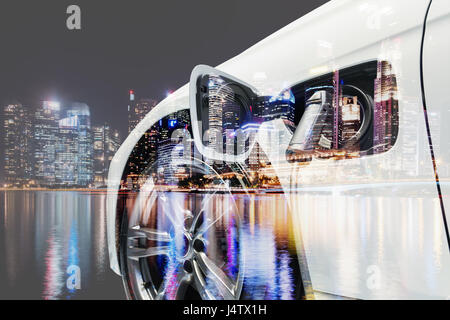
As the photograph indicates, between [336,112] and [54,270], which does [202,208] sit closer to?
[336,112]

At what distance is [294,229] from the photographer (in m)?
1.62

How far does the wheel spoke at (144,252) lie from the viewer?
8.11 ft

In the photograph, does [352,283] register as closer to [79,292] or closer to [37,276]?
[79,292]

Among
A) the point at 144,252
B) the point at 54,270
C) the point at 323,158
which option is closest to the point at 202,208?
the point at 144,252

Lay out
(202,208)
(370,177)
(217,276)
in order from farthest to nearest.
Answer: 1. (202,208)
2. (217,276)
3. (370,177)

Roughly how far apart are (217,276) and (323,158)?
1.03 metres

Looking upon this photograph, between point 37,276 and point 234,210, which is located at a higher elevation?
point 234,210

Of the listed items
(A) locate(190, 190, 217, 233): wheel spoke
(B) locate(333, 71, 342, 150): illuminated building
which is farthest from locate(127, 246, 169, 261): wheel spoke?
(B) locate(333, 71, 342, 150): illuminated building

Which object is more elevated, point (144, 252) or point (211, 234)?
point (211, 234)

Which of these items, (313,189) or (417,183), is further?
(313,189)

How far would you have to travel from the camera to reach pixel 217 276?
2201 mm

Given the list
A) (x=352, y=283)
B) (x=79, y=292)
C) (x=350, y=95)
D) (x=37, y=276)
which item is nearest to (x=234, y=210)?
(x=352, y=283)

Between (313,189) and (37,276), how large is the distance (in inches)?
236
